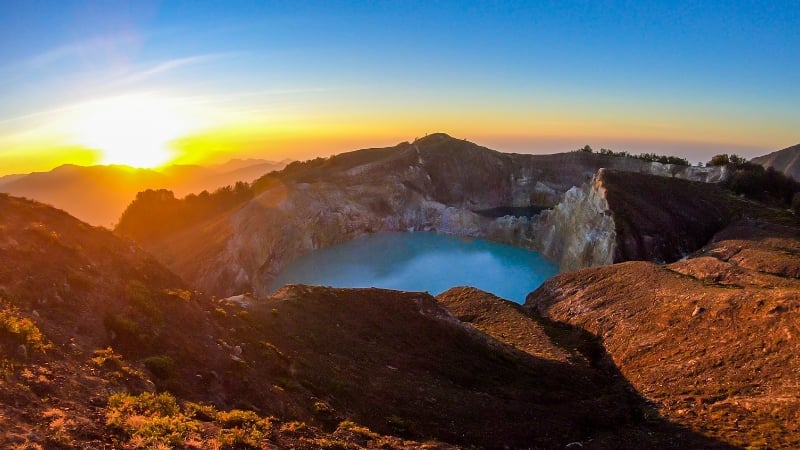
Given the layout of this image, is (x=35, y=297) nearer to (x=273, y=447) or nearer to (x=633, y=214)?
(x=273, y=447)

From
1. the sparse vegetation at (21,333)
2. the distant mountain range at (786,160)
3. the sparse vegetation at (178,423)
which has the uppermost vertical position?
the distant mountain range at (786,160)

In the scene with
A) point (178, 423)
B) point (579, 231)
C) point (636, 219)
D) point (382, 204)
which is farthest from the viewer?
point (382, 204)

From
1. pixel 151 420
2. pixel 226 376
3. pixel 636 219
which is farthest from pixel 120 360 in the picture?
pixel 636 219

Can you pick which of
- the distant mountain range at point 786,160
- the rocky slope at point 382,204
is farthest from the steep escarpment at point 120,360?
the distant mountain range at point 786,160

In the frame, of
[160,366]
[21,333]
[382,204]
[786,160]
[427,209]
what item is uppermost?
[786,160]

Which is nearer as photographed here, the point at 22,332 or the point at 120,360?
the point at 22,332

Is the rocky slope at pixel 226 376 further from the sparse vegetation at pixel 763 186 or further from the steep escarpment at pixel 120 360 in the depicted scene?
the sparse vegetation at pixel 763 186

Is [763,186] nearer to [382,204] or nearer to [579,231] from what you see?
[579,231]
